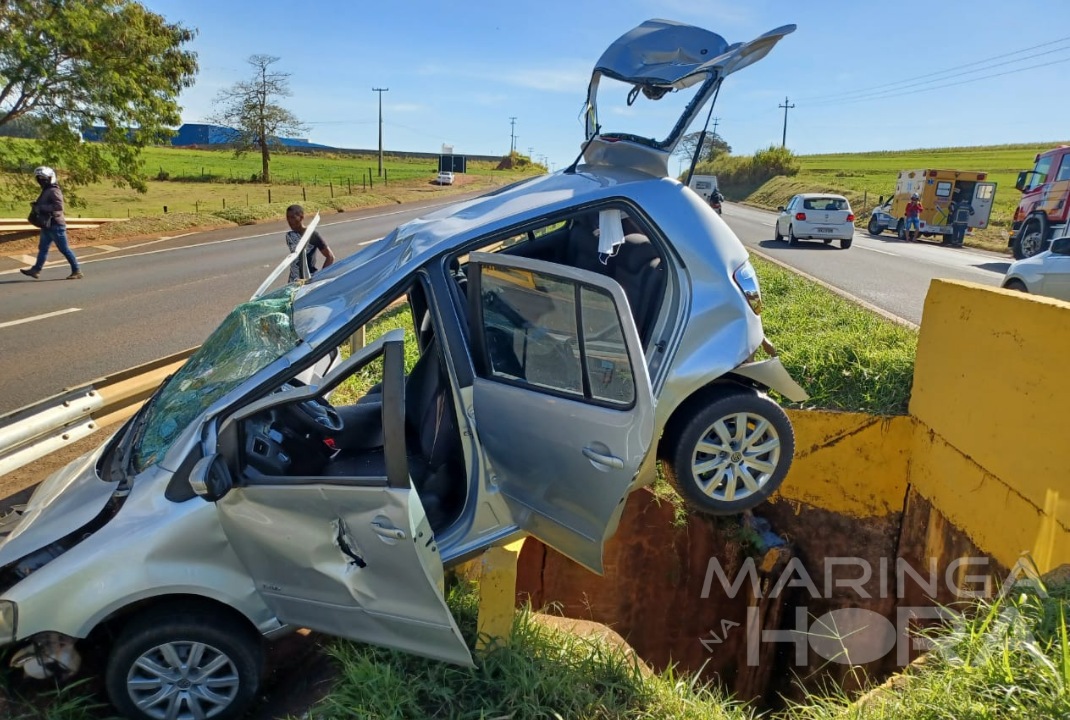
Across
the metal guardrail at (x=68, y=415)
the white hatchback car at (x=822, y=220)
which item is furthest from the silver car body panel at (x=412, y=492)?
the white hatchback car at (x=822, y=220)

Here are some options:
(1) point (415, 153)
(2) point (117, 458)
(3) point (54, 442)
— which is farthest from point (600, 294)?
(1) point (415, 153)

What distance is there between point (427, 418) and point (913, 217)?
2557cm

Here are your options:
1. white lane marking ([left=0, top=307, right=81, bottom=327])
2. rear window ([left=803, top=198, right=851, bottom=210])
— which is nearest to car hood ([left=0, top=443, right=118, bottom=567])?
white lane marking ([left=0, top=307, right=81, bottom=327])

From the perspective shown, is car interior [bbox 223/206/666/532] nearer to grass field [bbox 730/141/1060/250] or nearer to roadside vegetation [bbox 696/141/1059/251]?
grass field [bbox 730/141/1060/250]

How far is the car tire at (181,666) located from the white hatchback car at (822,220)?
20139mm

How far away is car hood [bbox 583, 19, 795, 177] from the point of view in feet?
12.2

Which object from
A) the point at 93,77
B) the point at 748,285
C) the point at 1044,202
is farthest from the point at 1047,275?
the point at 93,77

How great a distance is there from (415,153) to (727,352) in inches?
4525

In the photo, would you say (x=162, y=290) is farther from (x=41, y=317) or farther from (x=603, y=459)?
(x=603, y=459)

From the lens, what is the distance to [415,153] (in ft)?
367

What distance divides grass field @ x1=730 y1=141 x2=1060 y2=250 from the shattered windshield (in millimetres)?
25729

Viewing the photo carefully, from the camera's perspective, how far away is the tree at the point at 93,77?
17.6m

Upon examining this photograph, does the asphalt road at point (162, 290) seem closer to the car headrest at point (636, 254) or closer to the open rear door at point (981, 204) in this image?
the open rear door at point (981, 204)

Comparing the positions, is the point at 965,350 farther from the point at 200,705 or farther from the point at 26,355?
the point at 26,355
